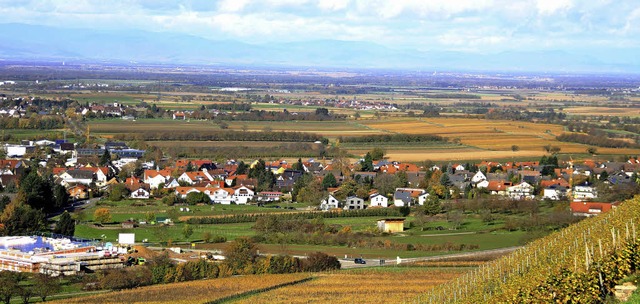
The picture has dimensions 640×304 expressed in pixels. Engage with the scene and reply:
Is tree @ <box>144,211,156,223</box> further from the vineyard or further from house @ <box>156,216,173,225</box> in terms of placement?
the vineyard

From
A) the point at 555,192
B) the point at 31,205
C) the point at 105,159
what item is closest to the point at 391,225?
the point at 555,192

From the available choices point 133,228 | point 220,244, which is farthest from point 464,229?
point 133,228

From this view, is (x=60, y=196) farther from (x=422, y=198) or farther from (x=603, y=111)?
(x=603, y=111)

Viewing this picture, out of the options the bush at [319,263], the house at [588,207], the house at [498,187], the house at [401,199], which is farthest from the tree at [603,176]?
the bush at [319,263]

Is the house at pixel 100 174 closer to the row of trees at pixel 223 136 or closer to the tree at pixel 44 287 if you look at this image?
the row of trees at pixel 223 136

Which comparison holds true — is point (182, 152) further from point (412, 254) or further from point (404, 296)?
point (404, 296)

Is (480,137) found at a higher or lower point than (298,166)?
lower
